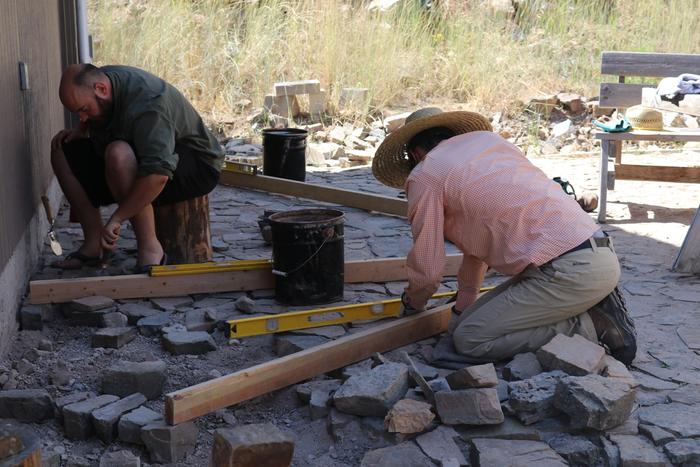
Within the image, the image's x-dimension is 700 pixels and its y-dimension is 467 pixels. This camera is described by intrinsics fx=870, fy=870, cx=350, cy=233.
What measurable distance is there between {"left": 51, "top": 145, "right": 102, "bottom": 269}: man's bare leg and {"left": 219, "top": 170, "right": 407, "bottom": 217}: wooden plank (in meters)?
2.84

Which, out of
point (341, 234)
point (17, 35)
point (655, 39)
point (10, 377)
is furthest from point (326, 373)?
point (655, 39)

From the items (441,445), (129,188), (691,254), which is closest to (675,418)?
(441,445)

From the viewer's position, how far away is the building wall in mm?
5102

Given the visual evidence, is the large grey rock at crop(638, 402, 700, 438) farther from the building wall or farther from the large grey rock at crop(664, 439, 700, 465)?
the building wall

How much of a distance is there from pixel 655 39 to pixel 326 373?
41.2 ft

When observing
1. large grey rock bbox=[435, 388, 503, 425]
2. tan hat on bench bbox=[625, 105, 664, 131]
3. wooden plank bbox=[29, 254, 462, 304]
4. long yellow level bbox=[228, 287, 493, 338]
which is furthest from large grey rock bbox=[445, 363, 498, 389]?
tan hat on bench bbox=[625, 105, 664, 131]

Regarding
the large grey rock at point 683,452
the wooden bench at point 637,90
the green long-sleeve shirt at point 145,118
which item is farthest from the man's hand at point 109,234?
the wooden bench at point 637,90

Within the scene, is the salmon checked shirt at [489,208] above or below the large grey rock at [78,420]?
above

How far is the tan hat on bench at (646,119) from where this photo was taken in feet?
28.2

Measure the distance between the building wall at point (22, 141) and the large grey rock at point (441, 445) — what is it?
2.40 metres

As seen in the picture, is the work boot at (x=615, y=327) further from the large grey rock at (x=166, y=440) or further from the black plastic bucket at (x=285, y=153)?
the black plastic bucket at (x=285, y=153)

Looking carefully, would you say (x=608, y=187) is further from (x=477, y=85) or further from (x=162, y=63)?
(x=162, y=63)

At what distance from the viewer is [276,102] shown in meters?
13.2

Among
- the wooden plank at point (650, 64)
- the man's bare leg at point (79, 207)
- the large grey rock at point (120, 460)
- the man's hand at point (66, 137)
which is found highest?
the wooden plank at point (650, 64)
